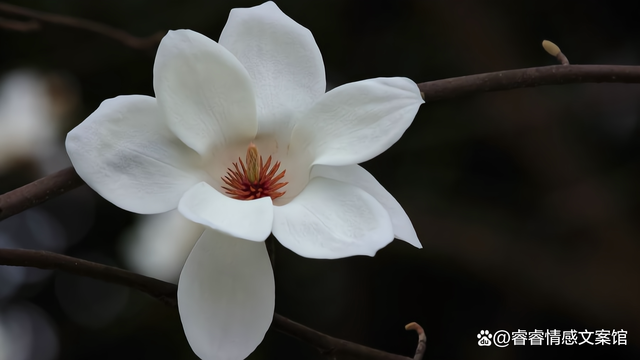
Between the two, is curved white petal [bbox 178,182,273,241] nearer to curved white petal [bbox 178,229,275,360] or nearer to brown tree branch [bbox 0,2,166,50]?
curved white petal [bbox 178,229,275,360]

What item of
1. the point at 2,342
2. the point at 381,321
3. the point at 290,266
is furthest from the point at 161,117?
the point at 381,321

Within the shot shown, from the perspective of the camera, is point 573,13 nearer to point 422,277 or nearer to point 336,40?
point 336,40

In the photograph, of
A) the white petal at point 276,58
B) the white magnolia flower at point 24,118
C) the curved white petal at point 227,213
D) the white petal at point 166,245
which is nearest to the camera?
the curved white petal at point 227,213

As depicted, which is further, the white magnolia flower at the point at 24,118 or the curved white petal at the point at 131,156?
the white magnolia flower at the point at 24,118

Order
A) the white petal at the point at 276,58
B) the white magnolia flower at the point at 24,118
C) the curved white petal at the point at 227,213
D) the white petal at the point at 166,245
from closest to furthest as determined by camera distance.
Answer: the curved white petal at the point at 227,213 → the white petal at the point at 276,58 → the white petal at the point at 166,245 → the white magnolia flower at the point at 24,118

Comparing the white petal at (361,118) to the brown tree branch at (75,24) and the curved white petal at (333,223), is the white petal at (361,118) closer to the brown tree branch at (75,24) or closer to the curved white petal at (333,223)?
the curved white petal at (333,223)

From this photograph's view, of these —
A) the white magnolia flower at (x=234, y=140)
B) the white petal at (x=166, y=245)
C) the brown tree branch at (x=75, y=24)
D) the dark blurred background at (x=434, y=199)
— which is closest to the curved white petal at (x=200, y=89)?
the white magnolia flower at (x=234, y=140)

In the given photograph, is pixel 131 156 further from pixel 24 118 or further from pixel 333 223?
pixel 24 118
